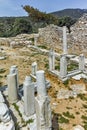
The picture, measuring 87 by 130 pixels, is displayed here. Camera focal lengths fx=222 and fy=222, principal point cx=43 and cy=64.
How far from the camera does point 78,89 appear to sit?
1164 cm

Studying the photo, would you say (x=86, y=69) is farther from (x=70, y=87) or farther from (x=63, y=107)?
(x=63, y=107)

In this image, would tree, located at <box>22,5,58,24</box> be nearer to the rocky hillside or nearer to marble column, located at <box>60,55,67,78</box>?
the rocky hillside

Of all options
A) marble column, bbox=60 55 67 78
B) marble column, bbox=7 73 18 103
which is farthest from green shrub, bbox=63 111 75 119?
marble column, bbox=60 55 67 78

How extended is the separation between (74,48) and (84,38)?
1.58 m

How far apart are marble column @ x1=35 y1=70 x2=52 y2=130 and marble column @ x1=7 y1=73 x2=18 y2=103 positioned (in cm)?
259

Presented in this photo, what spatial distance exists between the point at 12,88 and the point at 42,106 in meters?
2.96

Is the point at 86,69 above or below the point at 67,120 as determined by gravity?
above

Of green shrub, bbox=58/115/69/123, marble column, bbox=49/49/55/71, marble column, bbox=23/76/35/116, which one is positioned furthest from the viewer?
marble column, bbox=49/49/55/71

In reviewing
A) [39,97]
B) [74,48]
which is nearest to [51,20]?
[74,48]

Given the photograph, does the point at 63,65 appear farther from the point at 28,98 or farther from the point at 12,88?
the point at 28,98

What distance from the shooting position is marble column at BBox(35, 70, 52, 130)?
21.6ft

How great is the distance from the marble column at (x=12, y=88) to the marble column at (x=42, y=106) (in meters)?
2.59

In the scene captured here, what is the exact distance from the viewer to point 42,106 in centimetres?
654

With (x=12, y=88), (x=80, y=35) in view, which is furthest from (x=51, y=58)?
(x=80, y=35)
